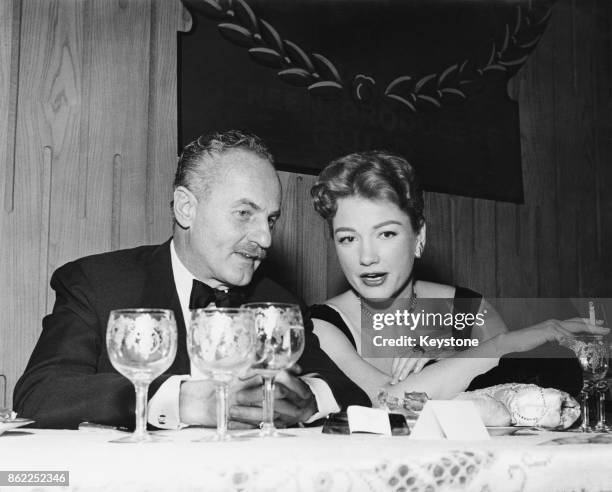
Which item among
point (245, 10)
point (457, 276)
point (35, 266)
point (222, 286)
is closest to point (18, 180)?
point (35, 266)

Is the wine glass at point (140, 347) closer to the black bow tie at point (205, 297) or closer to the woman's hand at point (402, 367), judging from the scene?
the black bow tie at point (205, 297)

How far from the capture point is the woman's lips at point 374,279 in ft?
7.29

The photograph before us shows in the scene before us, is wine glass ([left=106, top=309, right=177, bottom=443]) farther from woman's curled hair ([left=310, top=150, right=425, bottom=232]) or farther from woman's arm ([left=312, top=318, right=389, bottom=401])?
woman's curled hair ([left=310, top=150, right=425, bottom=232])

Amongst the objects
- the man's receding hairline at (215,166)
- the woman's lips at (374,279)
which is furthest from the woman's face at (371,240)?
the man's receding hairline at (215,166)

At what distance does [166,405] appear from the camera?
1.24m

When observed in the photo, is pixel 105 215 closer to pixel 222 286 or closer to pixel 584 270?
pixel 222 286

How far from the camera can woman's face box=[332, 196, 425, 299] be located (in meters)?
2.17

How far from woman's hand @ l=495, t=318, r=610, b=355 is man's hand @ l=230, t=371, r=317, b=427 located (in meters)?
0.73

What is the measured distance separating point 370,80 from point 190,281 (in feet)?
5.08

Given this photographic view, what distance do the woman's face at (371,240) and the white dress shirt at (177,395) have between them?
0.48m

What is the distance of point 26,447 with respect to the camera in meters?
0.94

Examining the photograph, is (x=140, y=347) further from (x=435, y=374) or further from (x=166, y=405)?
(x=435, y=374)

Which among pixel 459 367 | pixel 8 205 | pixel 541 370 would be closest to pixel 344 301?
pixel 459 367

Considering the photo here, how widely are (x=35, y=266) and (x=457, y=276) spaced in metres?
1.84
